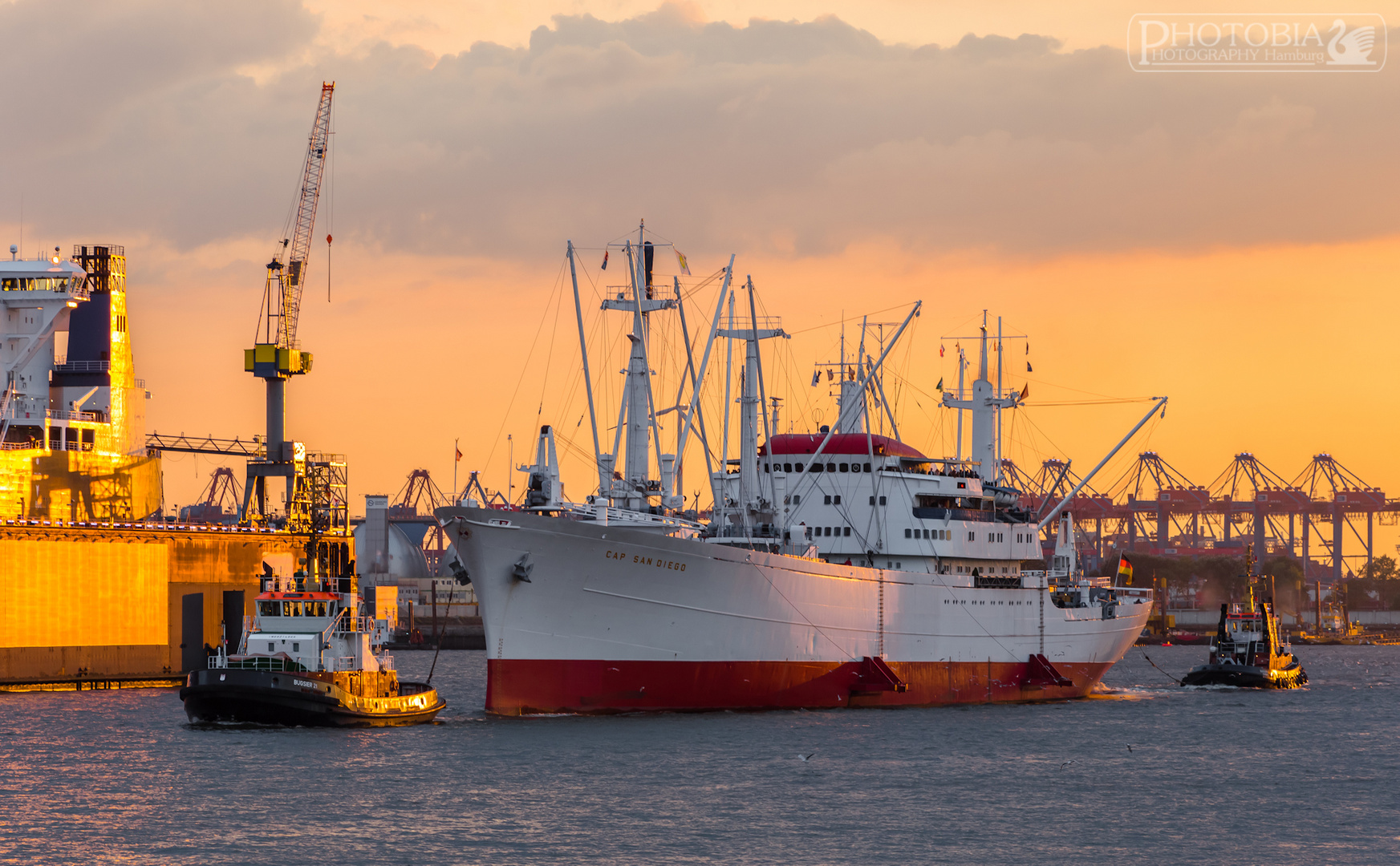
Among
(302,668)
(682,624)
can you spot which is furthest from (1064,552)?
(302,668)

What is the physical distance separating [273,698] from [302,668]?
5.05 ft

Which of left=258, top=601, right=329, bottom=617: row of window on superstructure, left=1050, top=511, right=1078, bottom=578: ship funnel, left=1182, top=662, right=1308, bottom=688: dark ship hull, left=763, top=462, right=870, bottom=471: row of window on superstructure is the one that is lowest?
left=1182, top=662, right=1308, bottom=688: dark ship hull

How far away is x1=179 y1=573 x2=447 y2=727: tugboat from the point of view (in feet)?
168

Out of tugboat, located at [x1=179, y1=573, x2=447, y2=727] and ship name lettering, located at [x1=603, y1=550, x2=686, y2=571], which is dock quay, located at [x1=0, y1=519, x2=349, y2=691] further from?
ship name lettering, located at [x1=603, y1=550, x2=686, y2=571]

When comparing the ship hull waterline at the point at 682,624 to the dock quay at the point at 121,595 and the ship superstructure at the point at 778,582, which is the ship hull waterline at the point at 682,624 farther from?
the dock quay at the point at 121,595

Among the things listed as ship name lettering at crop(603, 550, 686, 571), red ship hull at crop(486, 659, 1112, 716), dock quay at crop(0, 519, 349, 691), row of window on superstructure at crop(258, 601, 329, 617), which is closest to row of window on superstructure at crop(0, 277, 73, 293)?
dock quay at crop(0, 519, 349, 691)

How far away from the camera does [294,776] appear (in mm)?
43781

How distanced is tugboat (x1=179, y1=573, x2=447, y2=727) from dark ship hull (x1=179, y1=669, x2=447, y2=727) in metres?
0.02

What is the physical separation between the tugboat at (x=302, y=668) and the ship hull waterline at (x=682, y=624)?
12.8 ft

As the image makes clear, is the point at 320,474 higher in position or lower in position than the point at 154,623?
higher

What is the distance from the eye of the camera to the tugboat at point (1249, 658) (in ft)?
286

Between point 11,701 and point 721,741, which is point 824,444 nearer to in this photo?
point 721,741

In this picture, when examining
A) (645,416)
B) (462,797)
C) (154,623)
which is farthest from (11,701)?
(462,797)

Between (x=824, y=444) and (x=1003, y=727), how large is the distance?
13.5m
